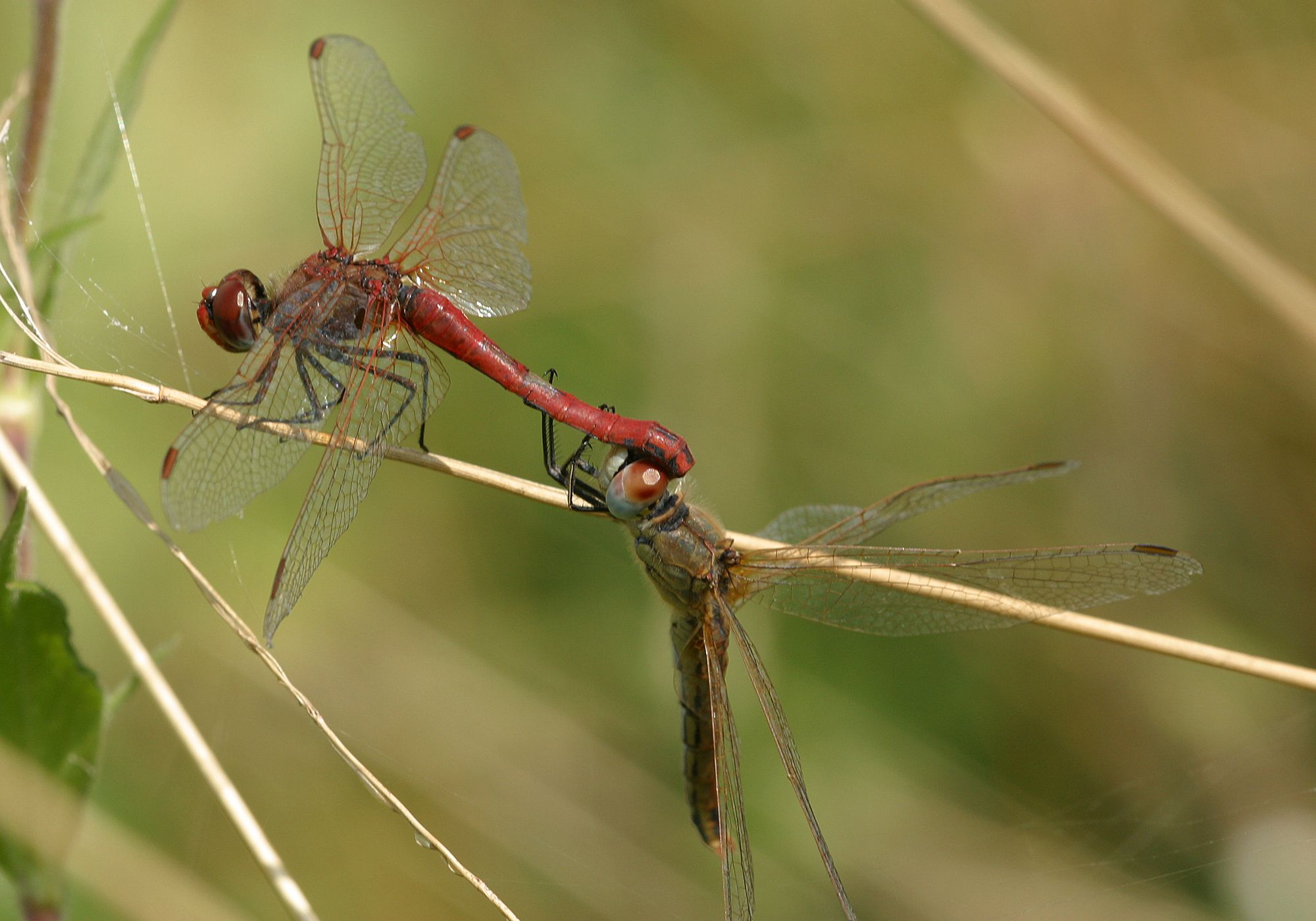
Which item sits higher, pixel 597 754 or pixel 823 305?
pixel 823 305

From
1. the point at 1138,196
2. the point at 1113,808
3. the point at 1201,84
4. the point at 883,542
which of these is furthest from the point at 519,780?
the point at 1201,84

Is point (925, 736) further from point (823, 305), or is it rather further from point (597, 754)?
point (823, 305)

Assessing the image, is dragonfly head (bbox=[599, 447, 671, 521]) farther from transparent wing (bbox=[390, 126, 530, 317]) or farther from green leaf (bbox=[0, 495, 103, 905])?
green leaf (bbox=[0, 495, 103, 905])

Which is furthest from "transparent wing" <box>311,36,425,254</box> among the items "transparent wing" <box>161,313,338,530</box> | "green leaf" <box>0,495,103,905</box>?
"green leaf" <box>0,495,103,905</box>

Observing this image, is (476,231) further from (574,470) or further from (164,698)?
(164,698)

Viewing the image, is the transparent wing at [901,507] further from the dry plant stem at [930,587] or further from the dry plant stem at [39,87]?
the dry plant stem at [39,87]
